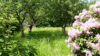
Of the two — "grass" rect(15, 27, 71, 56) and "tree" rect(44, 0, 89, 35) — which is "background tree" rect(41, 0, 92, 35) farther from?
"grass" rect(15, 27, 71, 56)

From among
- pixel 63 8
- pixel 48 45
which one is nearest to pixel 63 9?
pixel 63 8

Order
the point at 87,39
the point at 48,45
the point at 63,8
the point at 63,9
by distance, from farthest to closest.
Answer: the point at 63,8 < the point at 63,9 < the point at 48,45 < the point at 87,39

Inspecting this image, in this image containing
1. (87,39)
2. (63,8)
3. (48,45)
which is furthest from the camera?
(63,8)

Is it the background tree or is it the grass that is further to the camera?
the background tree

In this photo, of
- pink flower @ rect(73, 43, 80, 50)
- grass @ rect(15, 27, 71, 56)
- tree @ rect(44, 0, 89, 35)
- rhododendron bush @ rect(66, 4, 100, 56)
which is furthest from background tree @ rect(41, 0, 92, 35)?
pink flower @ rect(73, 43, 80, 50)

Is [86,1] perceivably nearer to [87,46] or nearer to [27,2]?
[27,2]

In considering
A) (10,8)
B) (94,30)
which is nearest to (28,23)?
(10,8)

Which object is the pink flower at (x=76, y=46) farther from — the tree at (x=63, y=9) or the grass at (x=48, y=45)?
the tree at (x=63, y=9)

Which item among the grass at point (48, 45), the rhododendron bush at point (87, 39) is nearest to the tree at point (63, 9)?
the grass at point (48, 45)

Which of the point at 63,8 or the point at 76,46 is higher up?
the point at 76,46

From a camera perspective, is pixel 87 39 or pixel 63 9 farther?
pixel 63 9

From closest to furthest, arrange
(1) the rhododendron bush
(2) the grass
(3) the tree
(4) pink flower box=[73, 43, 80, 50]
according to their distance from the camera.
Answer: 1. (1) the rhododendron bush
2. (4) pink flower box=[73, 43, 80, 50]
3. (2) the grass
4. (3) the tree

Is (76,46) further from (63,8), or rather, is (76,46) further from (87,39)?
(63,8)

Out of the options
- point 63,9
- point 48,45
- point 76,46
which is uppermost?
point 76,46
